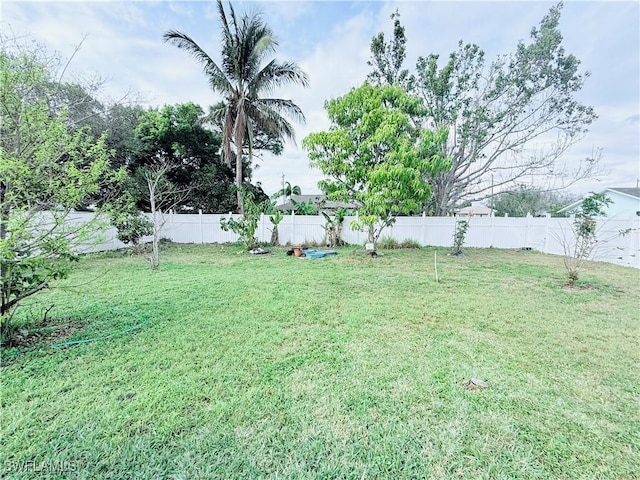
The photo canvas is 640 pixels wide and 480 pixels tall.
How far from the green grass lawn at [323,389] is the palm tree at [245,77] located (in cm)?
917

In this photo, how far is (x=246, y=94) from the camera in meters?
11.7

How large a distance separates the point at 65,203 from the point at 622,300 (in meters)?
8.05

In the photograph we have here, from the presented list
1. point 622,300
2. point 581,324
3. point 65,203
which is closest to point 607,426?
point 581,324

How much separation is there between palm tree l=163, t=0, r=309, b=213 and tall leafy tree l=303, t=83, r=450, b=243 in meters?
3.97

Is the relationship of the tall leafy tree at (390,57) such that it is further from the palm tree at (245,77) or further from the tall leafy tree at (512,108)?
the palm tree at (245,77)

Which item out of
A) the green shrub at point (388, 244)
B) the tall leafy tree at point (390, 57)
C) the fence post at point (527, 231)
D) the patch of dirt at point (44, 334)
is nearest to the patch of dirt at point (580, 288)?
the green shrub at point (388, 244)

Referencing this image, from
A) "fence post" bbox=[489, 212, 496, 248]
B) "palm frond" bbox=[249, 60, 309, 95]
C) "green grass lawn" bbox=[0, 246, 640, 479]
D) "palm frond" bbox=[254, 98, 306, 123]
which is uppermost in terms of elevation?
"palm frond" bbox=[249, 60, 309, 95]

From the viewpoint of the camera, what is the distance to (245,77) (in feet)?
37.8

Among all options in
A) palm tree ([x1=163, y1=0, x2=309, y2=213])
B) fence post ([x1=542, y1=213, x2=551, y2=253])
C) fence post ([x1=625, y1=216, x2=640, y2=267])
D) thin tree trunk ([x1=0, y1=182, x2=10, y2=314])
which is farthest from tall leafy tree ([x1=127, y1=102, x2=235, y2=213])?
fence post ([x1=625, y1=216, x2=640, y2=267])

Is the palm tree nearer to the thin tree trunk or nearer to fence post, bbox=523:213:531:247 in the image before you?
the thin tree trunk

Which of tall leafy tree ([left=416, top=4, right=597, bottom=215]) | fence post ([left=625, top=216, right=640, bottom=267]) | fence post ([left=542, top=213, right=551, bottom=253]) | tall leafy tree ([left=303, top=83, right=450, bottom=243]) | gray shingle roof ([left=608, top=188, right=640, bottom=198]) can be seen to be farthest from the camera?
gray shingle roof ([left=608, top=188, right=640, bottom=198])

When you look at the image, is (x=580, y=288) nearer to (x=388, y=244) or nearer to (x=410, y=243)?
(x=410, y=243)

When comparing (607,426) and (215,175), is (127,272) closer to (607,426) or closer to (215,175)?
(607,426)

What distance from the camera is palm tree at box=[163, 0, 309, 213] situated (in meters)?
11.0
